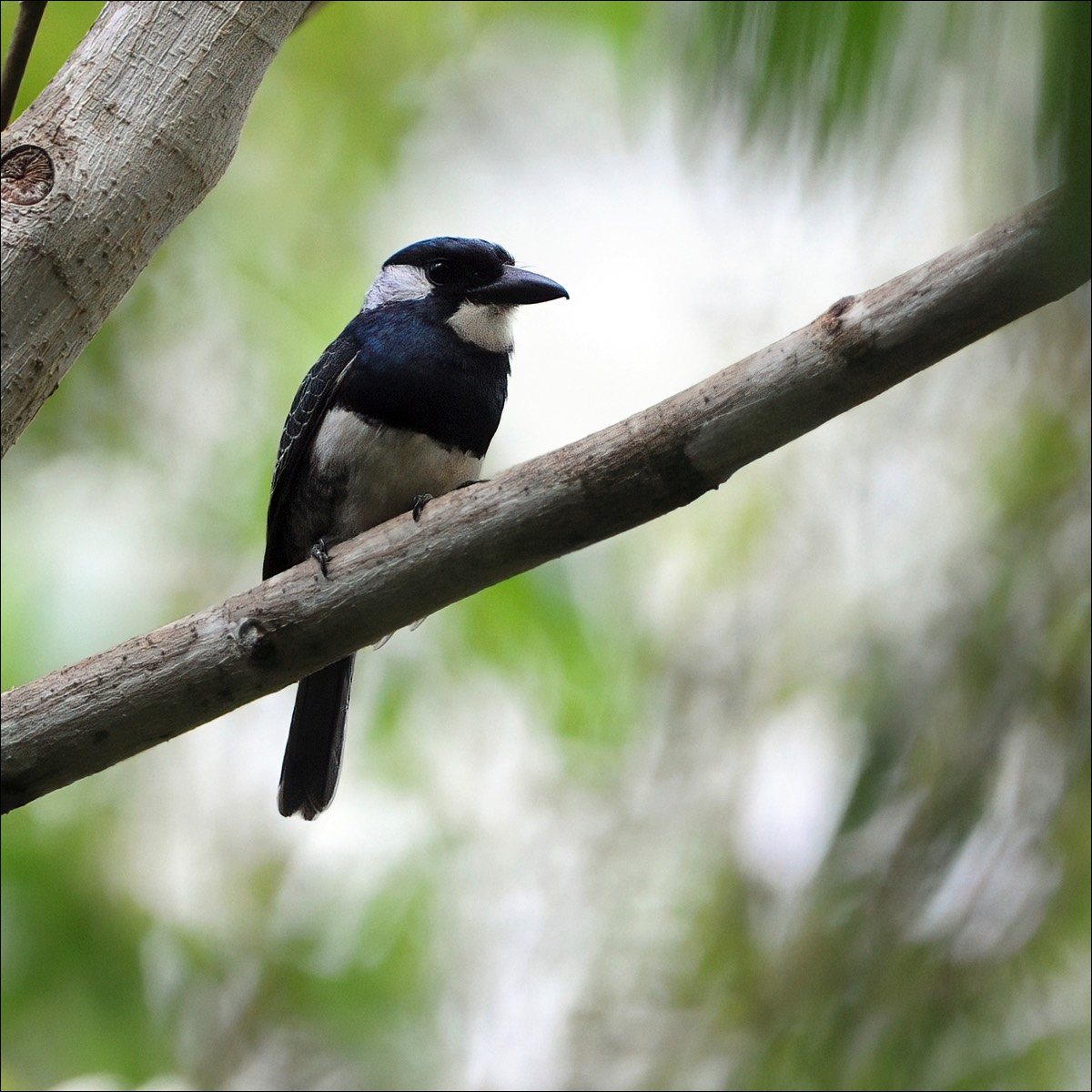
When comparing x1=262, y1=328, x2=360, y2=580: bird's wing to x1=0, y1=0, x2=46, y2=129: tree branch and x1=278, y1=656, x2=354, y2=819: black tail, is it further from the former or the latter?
x1=0, y1=0, x2=46, y2=129: tree branch

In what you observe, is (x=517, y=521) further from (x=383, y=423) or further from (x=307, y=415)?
(x=307, y=415)

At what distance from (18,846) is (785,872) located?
2.74m

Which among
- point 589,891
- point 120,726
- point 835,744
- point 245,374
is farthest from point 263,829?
point 120,726

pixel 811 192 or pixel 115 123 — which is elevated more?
pixel 115 123

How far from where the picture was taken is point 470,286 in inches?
140

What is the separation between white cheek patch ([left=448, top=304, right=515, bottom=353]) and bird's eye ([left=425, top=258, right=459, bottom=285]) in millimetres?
153

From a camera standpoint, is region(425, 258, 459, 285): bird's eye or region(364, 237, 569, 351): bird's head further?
region(425, 258, 459, 285): bird's eye

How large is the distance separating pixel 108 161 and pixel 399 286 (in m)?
1.59

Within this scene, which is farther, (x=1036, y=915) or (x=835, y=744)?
(x=835, y=744)

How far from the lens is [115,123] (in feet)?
7.20

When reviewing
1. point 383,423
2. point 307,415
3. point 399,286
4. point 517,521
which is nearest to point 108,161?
point 517,521

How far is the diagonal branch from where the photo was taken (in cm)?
172

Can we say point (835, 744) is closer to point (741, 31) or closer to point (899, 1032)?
point (899, 1032)

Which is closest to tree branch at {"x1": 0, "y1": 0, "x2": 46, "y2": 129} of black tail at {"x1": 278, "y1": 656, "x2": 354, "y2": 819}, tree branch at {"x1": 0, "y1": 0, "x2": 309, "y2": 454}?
tree branch at {"x1": 0, "y1": 0, "x2": 309, "y2": 454}
